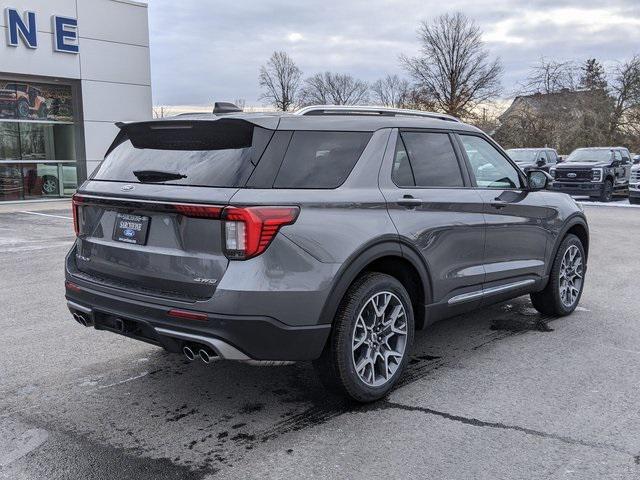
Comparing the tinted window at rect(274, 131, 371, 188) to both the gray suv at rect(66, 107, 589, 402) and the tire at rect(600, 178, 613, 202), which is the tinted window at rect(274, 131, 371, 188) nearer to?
the gray suv at rect(66, 107, 589, 402)

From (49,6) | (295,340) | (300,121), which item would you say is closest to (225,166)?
(300,121)

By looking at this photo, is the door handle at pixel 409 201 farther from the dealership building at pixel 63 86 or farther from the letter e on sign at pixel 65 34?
the letter e on sign at pixel 65 34

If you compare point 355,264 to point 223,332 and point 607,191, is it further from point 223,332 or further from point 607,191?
point 607,191

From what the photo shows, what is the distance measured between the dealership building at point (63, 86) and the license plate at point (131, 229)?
17190mm

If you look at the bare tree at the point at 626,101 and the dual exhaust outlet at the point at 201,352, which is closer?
the dual exhaust outlet at the point at 201,352

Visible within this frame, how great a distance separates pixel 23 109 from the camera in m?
19.7

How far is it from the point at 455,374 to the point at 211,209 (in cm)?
218

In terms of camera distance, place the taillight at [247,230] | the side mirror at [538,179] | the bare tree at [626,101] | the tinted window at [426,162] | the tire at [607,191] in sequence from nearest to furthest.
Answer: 1. the taillight at [247,230]
2. the tinted window at [426,162]
3. the side mirror at [538,179]
4. the tire at [607,191]
5. the bare tree at [626,101]

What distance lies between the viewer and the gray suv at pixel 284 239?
133 inches

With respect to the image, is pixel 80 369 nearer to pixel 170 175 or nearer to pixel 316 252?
pixel 170 175

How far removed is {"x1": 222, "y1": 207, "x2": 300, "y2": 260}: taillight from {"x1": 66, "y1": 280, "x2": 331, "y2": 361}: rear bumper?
1.14ft

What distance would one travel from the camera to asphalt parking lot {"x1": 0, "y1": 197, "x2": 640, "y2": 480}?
3205mm

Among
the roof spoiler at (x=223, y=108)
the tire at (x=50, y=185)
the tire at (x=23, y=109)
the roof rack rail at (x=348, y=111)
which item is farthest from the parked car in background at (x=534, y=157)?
the roof spoiler at (x=223, y=108)

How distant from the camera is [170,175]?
146 inches
